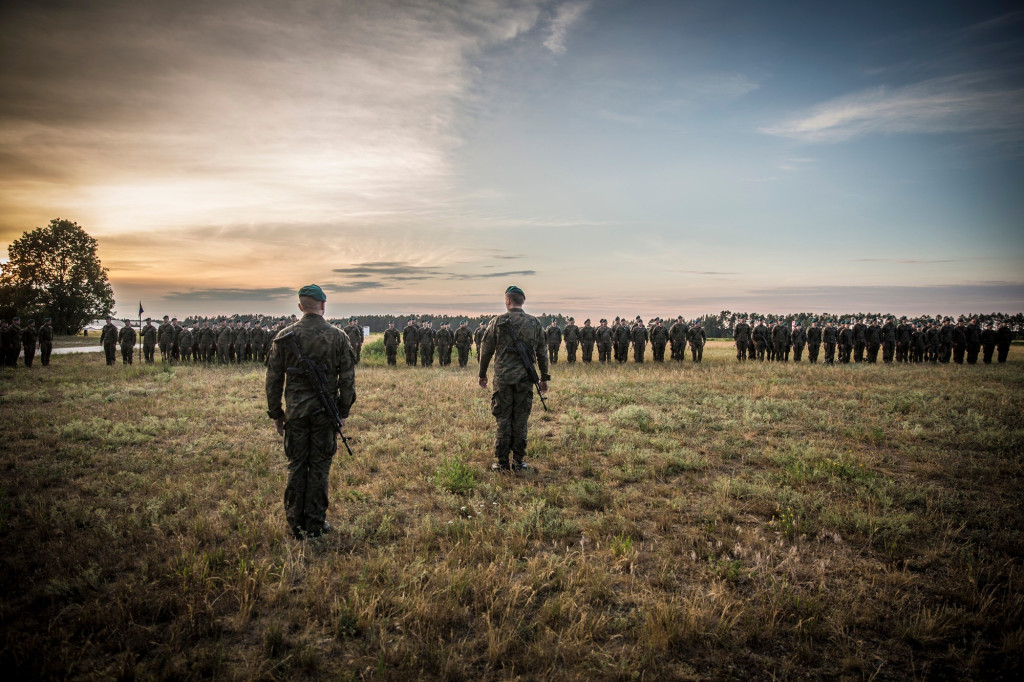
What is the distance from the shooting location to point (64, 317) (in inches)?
1884

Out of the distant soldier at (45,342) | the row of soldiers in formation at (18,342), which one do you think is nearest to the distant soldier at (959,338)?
the row of soldiers in formation at (18,342)

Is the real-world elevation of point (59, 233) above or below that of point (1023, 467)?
above

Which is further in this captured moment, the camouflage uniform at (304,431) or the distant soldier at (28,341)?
the distant soldier at (28,341)

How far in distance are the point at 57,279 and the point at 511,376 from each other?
2559 inches

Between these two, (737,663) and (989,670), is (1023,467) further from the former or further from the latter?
(737,663)

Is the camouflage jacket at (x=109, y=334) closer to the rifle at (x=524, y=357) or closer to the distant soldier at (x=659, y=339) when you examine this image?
the rifle at (x=524, y=357)

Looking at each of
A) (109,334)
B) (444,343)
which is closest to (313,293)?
(444,343)

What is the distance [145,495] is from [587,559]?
6415 mm

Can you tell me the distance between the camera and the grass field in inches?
132

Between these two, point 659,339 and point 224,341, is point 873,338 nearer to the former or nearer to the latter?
point 659,339

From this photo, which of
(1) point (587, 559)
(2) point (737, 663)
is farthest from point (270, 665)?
(2) point (737, 663)

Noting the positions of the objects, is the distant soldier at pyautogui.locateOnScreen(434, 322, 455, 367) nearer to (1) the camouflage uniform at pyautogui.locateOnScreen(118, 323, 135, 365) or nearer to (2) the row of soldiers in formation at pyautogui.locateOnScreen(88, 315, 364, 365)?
(2) the row of soldiers in formation at pyautogui.locateOnScreen(88, 315, 364, 365)

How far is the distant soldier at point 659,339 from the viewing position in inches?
1040

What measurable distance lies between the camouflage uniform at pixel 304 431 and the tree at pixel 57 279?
60.9 meters
